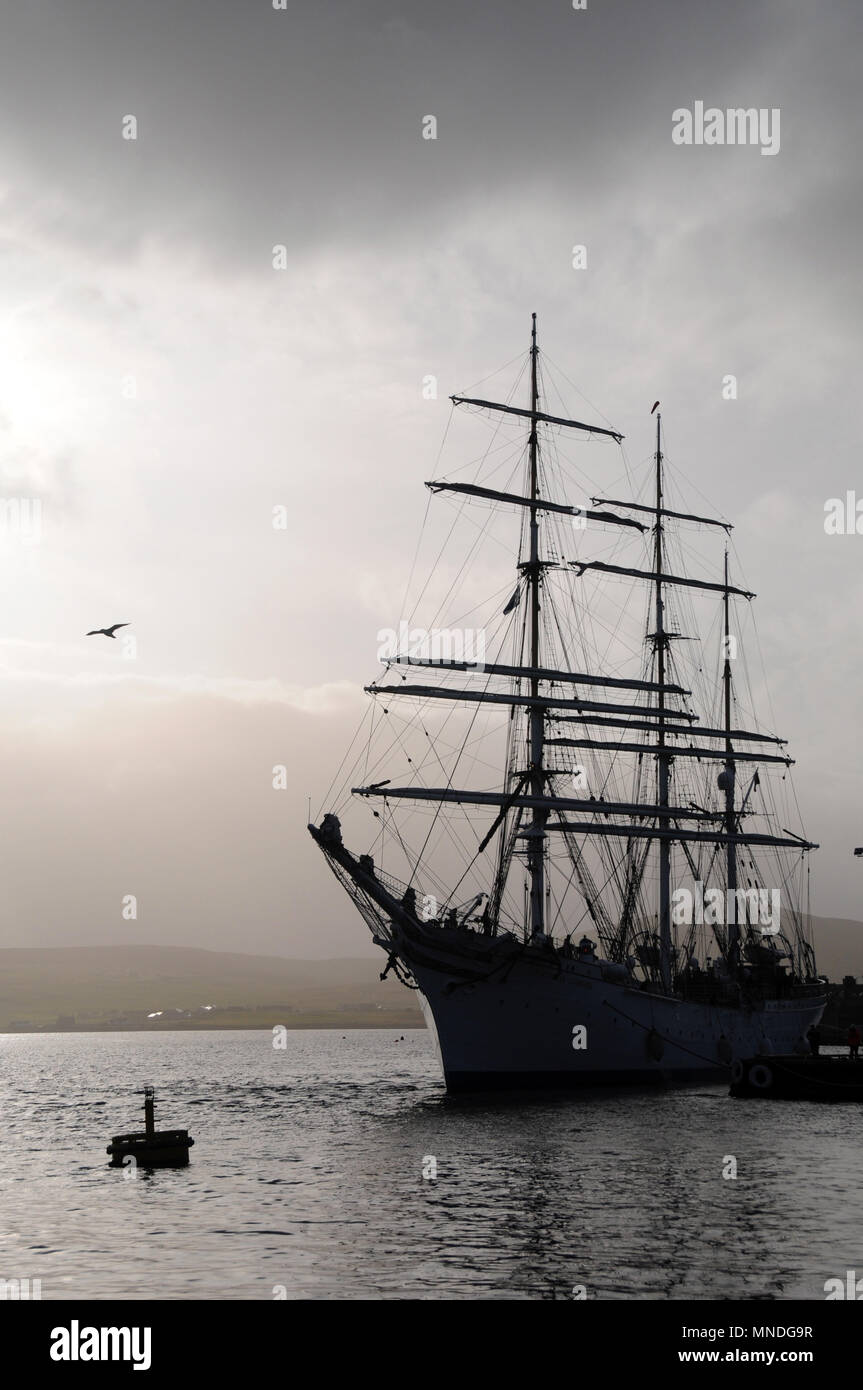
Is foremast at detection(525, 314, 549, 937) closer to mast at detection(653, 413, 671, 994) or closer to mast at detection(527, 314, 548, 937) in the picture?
mast at detection(527, 314, 548, 937)

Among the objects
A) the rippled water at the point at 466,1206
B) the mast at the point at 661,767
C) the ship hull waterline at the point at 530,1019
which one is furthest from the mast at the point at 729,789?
the rippled water at the point at 466,1206

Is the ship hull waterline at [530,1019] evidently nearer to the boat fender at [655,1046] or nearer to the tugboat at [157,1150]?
the boat fender at [655,1046]

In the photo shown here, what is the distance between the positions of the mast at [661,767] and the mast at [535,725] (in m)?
11.9

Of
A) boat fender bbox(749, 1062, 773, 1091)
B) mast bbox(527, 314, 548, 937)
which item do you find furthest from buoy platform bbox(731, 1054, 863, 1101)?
mast bbox(527, 314, 548, 937)

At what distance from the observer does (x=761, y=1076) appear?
65000 mm

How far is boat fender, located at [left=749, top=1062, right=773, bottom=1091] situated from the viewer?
6488cm

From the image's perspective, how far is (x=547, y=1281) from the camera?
24344 mm

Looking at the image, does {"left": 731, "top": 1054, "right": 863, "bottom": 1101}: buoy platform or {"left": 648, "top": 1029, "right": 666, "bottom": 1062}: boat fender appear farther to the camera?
{"left": 648, "top": 1029, "right": 666, "bottom": 1062}: boat fender

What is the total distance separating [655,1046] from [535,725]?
18688 millimetres

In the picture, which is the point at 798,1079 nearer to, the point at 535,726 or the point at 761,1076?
the point at 761,1076

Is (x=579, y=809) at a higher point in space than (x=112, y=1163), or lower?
higher
